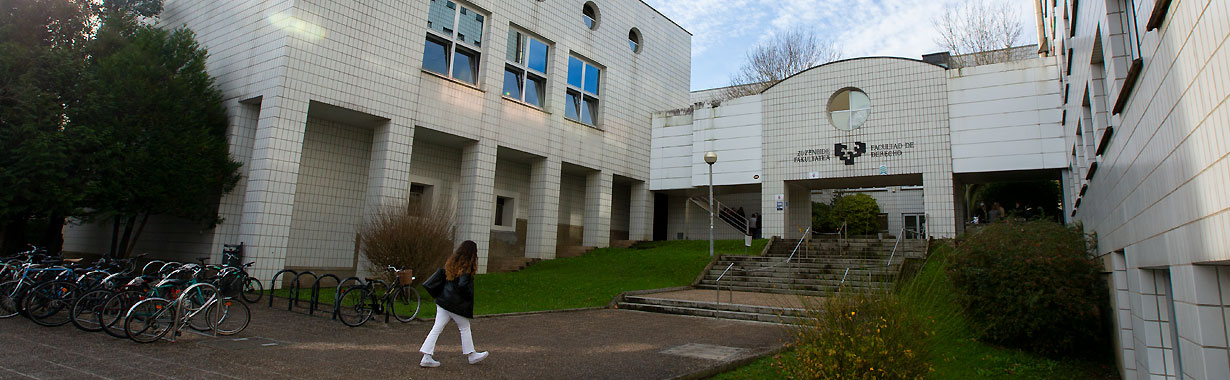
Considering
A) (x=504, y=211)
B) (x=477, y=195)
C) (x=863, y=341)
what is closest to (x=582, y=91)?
(x=504, y=211)

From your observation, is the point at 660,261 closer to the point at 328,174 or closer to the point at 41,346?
the point at 328,174

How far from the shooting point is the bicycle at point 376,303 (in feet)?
29.5

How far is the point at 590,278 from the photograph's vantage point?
16891 millimetres

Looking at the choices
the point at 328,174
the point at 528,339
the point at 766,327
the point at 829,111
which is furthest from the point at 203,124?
the point at 829,111

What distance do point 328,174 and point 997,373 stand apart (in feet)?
56.1

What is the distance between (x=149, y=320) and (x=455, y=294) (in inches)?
148

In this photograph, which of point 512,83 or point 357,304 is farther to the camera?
point 512,83

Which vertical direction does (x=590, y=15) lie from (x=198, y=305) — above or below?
above

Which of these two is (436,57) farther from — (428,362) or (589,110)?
(428,362)

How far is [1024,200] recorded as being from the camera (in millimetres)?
25203

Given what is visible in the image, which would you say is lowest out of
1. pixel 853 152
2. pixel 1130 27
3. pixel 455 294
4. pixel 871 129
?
pixel 455 294

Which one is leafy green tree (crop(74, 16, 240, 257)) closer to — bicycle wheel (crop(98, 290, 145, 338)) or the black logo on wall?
bicycle wheel (crop(98, 290, 145, 338))

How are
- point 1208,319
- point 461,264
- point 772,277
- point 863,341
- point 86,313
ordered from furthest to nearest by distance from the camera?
point 772,277 < point 86,313 < point 461,264 < point 863,341 < point 1208,319

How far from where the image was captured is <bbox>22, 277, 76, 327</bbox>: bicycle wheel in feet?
26.4
